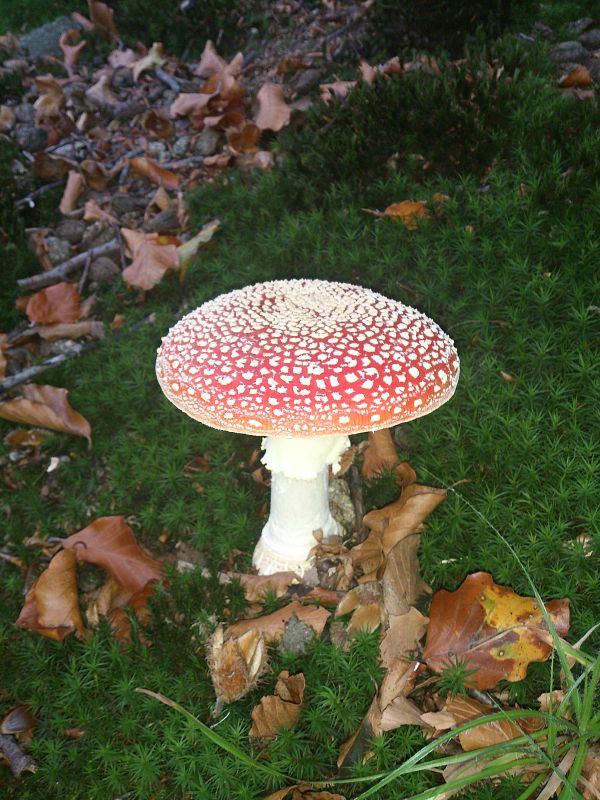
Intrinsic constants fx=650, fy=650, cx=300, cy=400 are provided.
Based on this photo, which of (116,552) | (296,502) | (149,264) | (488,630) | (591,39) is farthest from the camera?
(591,39)

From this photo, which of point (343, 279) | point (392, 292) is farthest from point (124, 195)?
point (392, 292)

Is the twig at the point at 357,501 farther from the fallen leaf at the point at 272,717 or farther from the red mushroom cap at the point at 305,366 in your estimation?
the red mushroom cap at the point at 305,366

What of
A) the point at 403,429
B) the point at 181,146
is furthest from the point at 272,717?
the point at 181,146

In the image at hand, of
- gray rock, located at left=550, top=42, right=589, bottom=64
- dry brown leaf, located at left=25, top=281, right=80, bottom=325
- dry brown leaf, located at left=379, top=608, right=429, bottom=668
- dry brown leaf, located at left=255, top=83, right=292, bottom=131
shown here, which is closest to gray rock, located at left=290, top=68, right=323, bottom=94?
dry brown leaf, located at left=255, top=83, right=292, bottom=131

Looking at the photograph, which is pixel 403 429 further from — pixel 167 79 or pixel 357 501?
pixel 167 79

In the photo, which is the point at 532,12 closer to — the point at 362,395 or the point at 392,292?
the point at 392,292

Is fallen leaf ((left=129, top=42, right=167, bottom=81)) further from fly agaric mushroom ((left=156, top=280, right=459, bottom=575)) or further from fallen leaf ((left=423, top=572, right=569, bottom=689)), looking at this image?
fallen leaf ((left=423, top=572, right=569, bottom=689))
